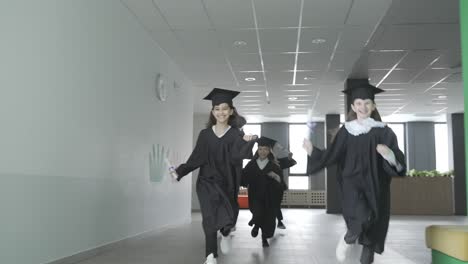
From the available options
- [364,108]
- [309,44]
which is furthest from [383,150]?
[309,44]

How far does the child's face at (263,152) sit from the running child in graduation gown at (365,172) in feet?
7.83

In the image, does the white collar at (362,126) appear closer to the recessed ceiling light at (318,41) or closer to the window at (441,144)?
the recessed ceiling light at (318,41)

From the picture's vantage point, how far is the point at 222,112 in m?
4.35

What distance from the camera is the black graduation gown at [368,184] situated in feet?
12.2

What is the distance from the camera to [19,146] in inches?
138

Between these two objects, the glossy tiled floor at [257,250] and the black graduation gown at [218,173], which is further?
the glossy tiled floor at [257,250]

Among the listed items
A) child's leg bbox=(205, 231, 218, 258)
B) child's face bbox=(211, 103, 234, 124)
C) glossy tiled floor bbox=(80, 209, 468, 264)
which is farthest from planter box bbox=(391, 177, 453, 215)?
child's leg bbox=(205, 231, 218, 258)

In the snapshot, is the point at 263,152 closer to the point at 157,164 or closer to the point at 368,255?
the point at 157,164

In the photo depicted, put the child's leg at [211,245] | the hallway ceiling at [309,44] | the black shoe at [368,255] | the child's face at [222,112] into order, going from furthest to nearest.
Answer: the hallway ceiling at [309,44] < the child's face at [222,112] < the child's leg at [211,245] < the black shoe at [368,255]

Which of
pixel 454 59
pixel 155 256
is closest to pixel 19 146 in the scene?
pixel 155 256

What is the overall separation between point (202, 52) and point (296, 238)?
3606 mm

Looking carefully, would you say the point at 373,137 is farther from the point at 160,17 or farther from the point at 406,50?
the point at 406,50

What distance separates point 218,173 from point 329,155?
1.04 meters

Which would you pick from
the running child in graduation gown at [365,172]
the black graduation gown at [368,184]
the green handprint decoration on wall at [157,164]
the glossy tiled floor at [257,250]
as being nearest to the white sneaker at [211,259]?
the glossy tiled floor at [257,250]
